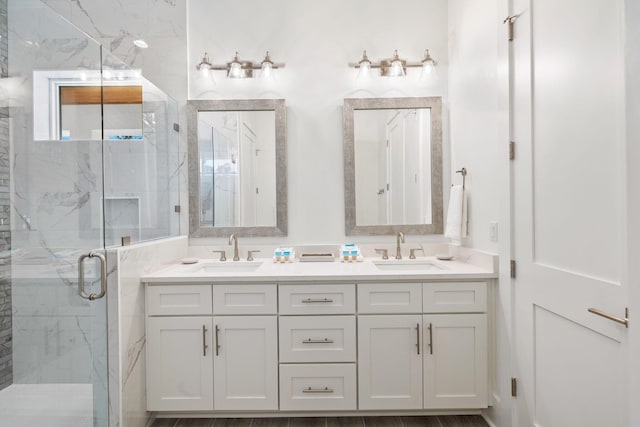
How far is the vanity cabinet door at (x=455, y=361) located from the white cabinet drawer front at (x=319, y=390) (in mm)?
420

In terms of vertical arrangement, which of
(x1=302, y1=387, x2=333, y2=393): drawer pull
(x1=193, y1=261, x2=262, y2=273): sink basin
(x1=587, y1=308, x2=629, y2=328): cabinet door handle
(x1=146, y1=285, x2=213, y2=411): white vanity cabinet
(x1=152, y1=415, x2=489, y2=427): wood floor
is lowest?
(x1=152, y1=415, x2=489, y2=427): wood floor

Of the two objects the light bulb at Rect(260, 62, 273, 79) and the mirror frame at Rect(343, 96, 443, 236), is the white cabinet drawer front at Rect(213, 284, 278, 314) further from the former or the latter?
the light bulb at Rect(260, 62, 273, 79)

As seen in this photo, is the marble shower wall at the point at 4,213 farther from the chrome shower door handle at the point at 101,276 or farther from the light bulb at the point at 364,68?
the light bulb at the point at 364,68

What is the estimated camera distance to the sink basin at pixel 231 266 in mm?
2336

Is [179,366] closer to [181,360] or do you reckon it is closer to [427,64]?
[181,360]

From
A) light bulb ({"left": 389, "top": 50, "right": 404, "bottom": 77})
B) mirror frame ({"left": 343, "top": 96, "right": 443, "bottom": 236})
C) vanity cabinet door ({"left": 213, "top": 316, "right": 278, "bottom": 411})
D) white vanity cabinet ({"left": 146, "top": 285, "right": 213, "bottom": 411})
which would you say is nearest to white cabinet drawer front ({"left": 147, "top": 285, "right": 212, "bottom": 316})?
white vanity cabinet ({"left": 146, "top": 285, "right": 213, "bottom": 411})

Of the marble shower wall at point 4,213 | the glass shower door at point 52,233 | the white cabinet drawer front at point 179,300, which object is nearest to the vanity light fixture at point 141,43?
the glass shower door at point 52,233

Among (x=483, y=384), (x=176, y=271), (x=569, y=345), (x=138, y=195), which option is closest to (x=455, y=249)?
(x=483, y=384)

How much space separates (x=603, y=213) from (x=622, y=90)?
40cm

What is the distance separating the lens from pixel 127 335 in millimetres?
1731

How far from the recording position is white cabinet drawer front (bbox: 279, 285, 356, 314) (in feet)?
6.20

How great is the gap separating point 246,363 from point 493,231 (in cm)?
151

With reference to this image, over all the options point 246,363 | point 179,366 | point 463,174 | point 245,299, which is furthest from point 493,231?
point 179,366

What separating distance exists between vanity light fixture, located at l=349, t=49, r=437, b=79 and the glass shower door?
5.41ft
